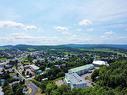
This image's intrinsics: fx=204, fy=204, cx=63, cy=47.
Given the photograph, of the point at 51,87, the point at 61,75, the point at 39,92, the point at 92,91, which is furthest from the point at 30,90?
the point at 92,91

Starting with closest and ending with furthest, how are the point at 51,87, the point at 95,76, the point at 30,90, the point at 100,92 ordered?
the point at 100,92
the point at 51,87
the point at 30,90
the point at 95,76

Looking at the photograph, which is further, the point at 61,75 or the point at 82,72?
the point at 82,72

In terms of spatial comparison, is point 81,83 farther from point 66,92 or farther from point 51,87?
point 66,92

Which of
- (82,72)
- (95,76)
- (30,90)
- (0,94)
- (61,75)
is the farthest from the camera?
(82,72)

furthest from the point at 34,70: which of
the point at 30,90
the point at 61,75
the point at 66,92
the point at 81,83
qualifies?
the point at 66,92

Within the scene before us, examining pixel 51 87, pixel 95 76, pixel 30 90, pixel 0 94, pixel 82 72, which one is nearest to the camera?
pixel 51 87

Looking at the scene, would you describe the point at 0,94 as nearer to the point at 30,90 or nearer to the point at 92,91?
the point at 30,90

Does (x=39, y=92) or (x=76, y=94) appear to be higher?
(x=76, y=94)

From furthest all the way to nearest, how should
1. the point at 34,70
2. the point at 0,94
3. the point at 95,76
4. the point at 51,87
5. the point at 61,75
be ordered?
1. the point at 34,70
2. the point at 61,75
3. the point at 95,76
4. the point at 0,94
5. the point at 51,87

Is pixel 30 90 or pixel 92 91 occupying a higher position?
pixel 92 91
